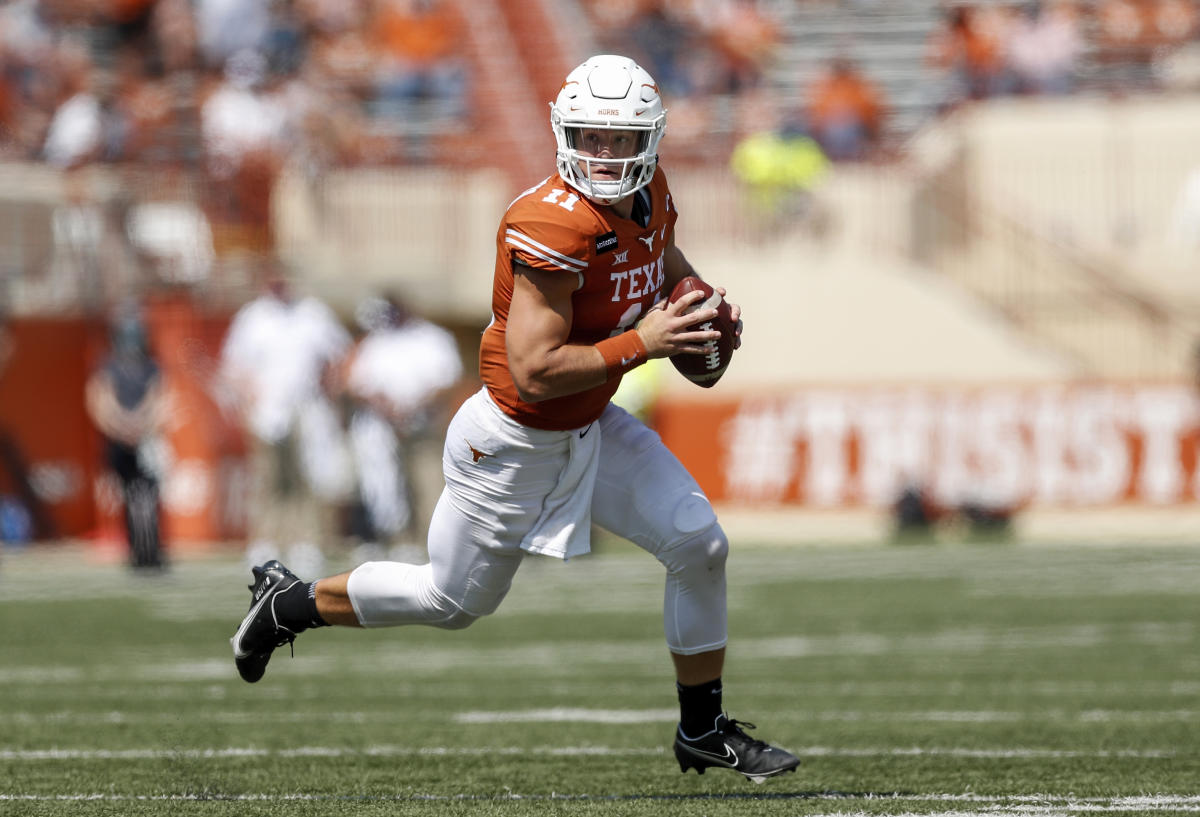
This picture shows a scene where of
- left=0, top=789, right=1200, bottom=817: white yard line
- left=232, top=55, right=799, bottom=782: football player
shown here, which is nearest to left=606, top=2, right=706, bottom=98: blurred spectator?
left=232, top=55, right=799, bottom=782: football player

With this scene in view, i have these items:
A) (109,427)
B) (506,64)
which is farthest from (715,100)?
(109,427)

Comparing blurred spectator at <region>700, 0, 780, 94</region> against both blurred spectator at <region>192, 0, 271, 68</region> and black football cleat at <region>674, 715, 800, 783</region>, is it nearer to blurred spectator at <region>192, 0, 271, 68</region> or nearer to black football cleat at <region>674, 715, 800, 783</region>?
blurred spectator at <region>192, 0, 271, 68</region>

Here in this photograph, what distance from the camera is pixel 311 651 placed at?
10.1 meters

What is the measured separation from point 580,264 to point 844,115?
56.5 ft

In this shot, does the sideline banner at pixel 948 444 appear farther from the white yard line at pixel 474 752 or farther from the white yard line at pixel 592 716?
the white yard line at pixel 474 752

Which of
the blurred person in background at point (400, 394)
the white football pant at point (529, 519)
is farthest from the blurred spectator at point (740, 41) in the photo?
the white football pant at point (529, 519)

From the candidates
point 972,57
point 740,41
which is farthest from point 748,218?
point 740,41

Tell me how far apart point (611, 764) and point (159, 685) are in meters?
2.92

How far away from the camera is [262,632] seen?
20.2ft

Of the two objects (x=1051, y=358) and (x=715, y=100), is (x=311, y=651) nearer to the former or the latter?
(x=1051, y=358)

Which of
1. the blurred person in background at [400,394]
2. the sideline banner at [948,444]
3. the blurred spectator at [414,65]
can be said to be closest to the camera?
the blurred person in background at [400,394]

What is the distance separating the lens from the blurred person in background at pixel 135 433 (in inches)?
584

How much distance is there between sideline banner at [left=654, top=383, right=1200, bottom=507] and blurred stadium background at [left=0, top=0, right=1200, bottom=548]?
0.03 metres

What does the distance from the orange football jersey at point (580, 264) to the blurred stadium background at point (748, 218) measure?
9708 millimetres
